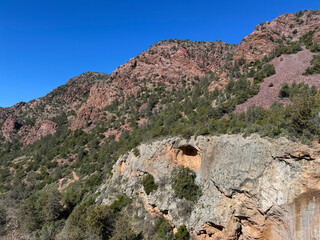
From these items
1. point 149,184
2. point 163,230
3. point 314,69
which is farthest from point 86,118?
point 314,69

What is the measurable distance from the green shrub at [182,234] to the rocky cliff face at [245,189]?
44 cm

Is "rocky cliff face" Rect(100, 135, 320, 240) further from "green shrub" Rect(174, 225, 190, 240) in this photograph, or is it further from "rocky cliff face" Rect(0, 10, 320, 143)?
"rocky cliff face" Rect(0, 10, 320, 143)

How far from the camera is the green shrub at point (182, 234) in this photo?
15680 millimetres

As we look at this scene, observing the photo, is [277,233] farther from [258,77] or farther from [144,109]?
[144,109]

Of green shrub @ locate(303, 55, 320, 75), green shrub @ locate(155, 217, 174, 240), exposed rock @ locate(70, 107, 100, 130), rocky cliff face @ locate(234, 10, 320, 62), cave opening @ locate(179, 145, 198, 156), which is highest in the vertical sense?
rocky cliff face @ locate(234, 10, 320, 62)

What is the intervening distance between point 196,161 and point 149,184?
6711 mm

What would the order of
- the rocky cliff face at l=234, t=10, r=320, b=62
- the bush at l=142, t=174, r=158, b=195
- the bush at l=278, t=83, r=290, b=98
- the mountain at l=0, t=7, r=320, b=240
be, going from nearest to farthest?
the mountain at l=0, t=7, r=320, b=240 < the bush at l=142, t=174, r=158, b=195 < the bush at l=278, t=83, r=290, b=98 < the rocky cliff face at l=234, t=10, r=320, b=62

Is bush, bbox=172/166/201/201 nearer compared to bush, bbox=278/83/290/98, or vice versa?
bush, bbox=172/166/201/201

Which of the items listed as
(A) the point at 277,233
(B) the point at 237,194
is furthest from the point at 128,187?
(A) the point at 277,233

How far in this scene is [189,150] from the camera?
65.9 feet

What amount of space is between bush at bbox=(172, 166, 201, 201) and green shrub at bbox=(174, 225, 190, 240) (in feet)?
8.81

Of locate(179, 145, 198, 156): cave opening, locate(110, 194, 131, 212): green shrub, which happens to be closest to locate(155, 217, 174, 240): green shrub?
locate(110, 194, 131, 212): green shrub

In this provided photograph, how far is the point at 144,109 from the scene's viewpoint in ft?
171

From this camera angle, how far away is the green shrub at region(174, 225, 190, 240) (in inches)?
617
